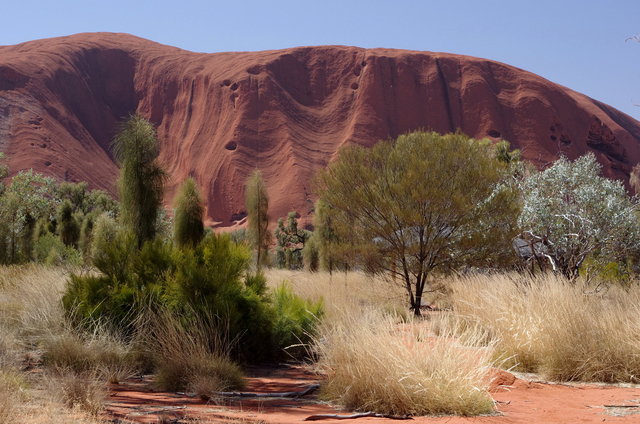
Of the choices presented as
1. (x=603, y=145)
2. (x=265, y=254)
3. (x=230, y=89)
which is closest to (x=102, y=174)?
(x=230, y=89)

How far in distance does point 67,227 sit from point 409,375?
96.4 ft

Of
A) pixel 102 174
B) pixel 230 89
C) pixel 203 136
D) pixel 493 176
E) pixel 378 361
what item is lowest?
pixel 378 361

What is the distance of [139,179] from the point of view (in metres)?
16.5

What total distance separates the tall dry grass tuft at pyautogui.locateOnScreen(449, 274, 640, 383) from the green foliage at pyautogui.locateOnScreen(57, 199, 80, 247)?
26642mm

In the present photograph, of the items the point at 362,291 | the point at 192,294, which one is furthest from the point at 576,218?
the point at 192,294

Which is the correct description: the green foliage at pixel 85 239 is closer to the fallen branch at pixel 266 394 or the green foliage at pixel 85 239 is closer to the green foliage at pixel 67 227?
the green foliage at pixel 67 227

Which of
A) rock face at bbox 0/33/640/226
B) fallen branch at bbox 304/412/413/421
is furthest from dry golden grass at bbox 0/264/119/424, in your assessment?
rock face at bbox 0/33/640/226

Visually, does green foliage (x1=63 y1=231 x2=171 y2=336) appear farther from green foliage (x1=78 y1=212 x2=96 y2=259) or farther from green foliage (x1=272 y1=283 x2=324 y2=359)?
green foliage (x1=78 y1=212 x2=96 y2=259)

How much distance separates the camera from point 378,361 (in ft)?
20.3

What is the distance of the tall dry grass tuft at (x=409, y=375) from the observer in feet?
19.8

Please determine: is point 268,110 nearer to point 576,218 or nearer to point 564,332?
point 576,218

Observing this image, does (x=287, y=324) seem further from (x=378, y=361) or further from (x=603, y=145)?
(x=603, y=145)

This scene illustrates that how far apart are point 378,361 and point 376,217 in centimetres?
1027

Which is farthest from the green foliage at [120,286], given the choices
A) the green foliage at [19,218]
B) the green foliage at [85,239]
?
the green foliage at [85,239]
